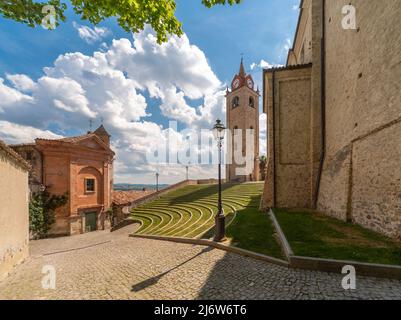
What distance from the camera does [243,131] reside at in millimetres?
36719

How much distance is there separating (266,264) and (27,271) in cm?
835

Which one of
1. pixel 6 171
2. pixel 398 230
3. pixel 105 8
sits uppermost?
pixel 105 8

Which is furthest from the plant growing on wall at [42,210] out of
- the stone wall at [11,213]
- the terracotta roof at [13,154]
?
the terracotta roof at [13,154]

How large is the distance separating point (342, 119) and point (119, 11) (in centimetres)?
1146

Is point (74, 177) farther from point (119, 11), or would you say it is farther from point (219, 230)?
point (119, 11)

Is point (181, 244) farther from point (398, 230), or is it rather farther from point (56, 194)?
point (56, 194)

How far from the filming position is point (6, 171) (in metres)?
7.09

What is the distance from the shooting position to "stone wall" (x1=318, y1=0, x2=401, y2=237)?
6.88 meters

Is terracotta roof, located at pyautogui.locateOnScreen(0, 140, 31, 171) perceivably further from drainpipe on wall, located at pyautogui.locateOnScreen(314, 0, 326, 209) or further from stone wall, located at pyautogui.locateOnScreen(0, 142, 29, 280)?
drainpipe on wall, located at pyautogui.locateOnScreen(314, 0, 326, 209)

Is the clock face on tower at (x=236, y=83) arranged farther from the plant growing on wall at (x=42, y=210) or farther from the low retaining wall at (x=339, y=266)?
the low retaining wall at (x=339, y=266)

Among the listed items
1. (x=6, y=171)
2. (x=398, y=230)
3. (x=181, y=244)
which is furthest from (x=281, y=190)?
(x=6, y=171)

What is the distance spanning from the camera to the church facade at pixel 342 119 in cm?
709

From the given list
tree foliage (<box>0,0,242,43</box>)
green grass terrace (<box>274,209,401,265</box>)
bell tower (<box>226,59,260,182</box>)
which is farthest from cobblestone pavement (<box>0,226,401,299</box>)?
bell tower (<box>226,59,260,182</box>)
